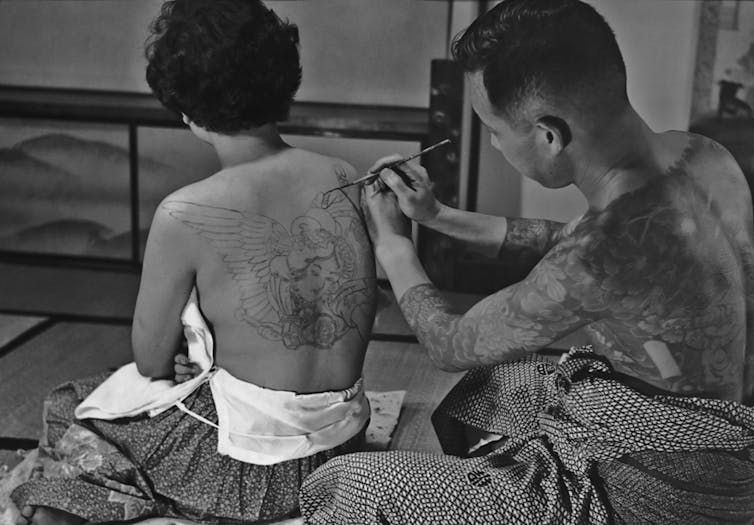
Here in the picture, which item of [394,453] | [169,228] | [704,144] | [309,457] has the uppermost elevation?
[704,144]

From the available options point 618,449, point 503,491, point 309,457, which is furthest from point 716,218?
point 309,457

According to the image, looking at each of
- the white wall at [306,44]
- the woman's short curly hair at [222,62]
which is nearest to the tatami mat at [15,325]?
the white wall at [306,44]

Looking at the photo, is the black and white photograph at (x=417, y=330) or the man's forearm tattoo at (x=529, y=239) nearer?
the black and white photograph at (x=417, y=330)

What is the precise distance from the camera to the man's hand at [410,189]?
1787 millimetres

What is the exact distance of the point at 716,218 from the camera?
4.85 ft

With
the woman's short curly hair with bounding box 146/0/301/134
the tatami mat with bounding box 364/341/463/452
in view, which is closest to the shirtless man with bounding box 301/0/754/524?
the woman's short curly hair with bounding box 146/0/301/134

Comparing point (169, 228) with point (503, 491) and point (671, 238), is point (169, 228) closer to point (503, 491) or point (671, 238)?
point (503, 491)

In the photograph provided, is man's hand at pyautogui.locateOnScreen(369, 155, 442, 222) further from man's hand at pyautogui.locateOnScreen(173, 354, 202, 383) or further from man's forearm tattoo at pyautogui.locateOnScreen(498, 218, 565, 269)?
man's hand at pyautogui.locateOnScreen(173, 354, 202, 383)

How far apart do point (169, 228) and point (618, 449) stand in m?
0.79

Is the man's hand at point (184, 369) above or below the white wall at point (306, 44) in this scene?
below

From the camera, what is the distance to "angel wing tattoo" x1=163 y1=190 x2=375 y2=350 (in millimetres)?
1657

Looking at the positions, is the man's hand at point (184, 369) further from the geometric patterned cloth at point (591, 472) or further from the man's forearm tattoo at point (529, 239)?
the man's forearm tattoo at point (529, 239)

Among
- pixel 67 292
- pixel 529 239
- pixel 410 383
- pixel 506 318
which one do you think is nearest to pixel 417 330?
pixel 506 318

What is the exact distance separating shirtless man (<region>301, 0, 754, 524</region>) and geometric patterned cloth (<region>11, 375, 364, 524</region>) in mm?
215
